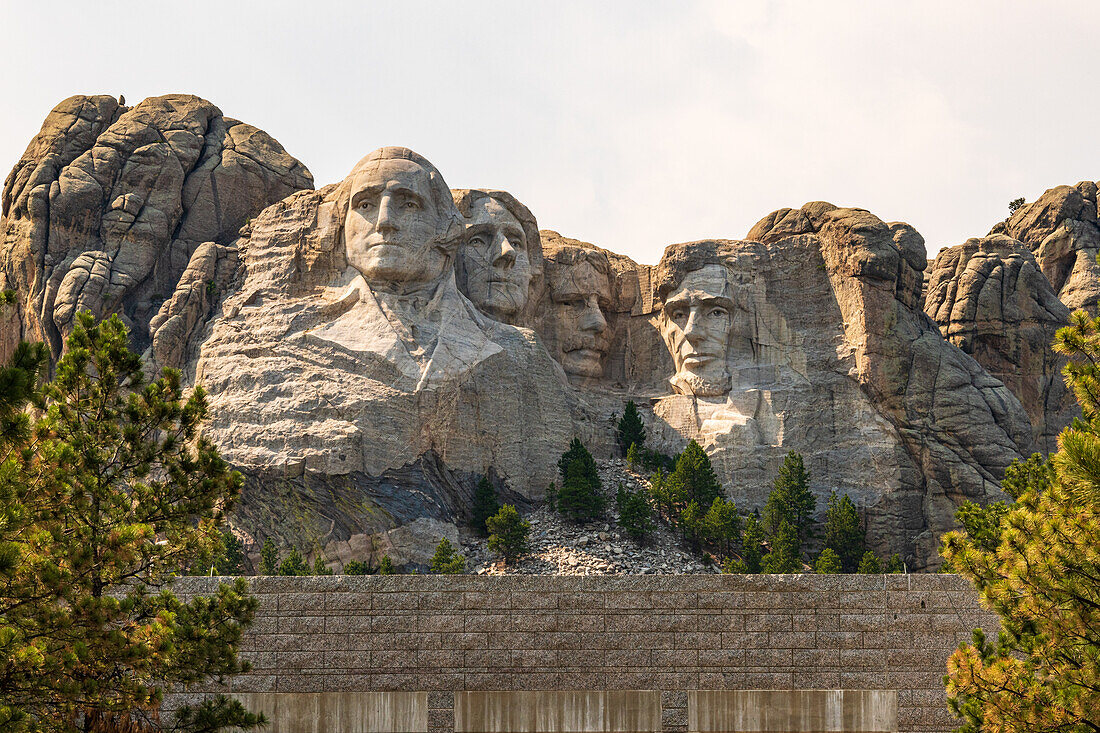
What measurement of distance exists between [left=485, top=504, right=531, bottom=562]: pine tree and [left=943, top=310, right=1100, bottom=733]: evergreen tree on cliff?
1593cm

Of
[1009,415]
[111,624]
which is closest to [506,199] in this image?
[1009,415]

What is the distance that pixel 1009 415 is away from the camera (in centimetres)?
3306

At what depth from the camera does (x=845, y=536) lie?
30.5 metres

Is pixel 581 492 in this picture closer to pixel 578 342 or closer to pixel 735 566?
pixel 735 566

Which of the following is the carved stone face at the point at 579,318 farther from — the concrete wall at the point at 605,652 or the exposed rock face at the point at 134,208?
the concrete wall at the point at 605,652

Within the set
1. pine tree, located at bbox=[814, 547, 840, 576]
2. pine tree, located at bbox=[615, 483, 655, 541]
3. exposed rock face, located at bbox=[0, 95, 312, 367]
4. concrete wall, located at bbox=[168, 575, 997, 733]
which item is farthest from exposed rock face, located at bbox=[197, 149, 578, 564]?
concrete wall, located at bbox=[168, 575, 997, 733]

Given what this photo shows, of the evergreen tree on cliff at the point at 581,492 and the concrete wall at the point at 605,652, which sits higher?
the evergreen tree on cliff at the point at 581,492

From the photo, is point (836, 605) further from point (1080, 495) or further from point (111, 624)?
point (111, 624)

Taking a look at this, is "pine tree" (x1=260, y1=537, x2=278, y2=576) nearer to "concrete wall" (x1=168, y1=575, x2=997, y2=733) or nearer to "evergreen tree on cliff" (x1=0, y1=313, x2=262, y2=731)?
"evergreen tree on cliff" (x1=0, y1=313, x2=262, y2=731)

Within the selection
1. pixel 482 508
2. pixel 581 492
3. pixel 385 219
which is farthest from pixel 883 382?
pixel 385 219

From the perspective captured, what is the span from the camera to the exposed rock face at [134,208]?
31.7 meters

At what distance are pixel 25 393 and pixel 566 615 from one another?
248 inches

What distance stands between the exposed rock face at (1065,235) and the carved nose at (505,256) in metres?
17.3

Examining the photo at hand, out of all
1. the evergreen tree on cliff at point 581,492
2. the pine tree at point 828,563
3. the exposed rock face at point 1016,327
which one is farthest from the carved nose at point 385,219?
the exposed rock face at point 1016,327
